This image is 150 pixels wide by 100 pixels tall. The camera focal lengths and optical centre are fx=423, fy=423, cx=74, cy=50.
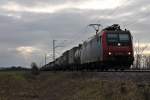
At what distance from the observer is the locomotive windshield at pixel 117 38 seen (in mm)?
36062

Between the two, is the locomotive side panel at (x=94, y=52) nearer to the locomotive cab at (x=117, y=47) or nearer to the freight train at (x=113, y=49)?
the freight train at (x=113, y=49)

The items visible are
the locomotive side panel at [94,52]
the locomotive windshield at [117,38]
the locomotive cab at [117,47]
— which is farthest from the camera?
the locomotive side panel at [94,52]

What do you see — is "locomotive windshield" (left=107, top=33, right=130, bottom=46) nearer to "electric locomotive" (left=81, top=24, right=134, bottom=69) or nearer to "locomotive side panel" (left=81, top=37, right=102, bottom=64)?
"electric locomotive" (left=81, top=24, right=134, bottom=69)

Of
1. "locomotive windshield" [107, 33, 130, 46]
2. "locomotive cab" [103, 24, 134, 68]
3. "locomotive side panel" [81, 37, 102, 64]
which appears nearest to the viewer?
"locomotive cab" [103, 24, 134, 68]

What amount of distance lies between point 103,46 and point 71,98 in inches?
509

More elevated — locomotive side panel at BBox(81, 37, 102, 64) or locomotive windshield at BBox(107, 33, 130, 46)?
locomotive windshield at BBox(107, 33, 130, 46)

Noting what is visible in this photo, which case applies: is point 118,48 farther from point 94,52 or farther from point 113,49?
point 94,52

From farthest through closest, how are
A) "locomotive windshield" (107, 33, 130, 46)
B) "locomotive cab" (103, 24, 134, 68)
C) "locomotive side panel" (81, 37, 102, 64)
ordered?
"locomotive side panel" (81, 37, 102, 64) < "locomotive windshield" (107, 33, 130, 46) < "locomotive cab" (103, 24, 134, 68)

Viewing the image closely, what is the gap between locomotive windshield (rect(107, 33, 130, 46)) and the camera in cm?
3606

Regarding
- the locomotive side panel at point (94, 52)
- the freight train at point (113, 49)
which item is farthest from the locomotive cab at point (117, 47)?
the locomotive side panel at point (94, 52)

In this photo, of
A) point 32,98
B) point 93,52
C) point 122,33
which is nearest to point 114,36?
point 122,33

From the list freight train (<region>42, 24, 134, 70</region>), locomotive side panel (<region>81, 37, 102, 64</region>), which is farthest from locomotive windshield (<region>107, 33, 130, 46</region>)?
locomotive side panel (<region>81, 37, 102, 64</region>)

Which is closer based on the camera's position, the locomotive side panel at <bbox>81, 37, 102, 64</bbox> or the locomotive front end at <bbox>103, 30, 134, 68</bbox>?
the locomotive front end at <bbox>103, 30, 134, 68</bbox>

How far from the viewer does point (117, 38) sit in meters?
36.3
